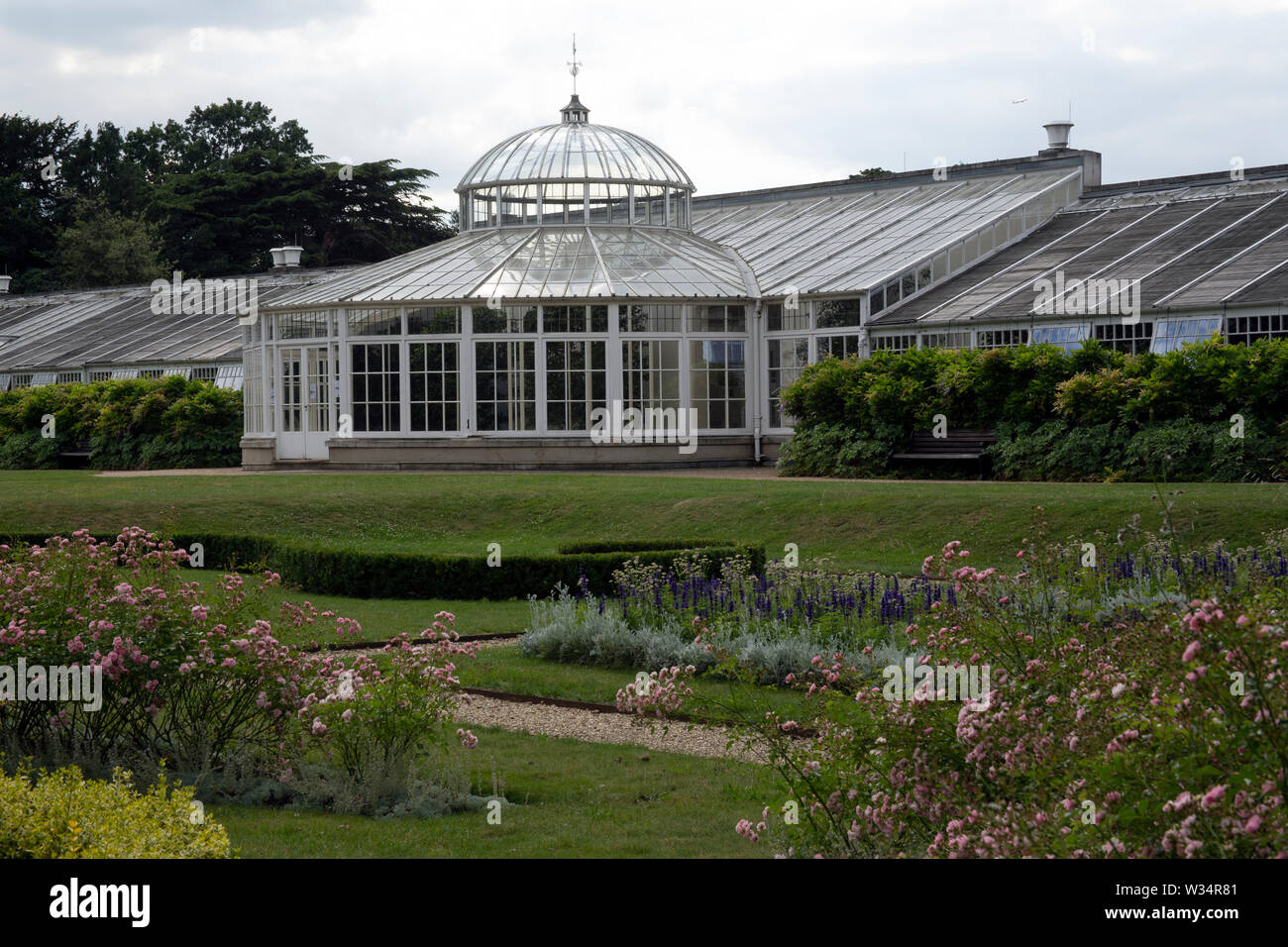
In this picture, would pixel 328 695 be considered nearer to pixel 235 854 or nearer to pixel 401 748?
pixel 401 748

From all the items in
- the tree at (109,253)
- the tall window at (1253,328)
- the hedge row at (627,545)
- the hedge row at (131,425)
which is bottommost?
the hedge row at (627,545)

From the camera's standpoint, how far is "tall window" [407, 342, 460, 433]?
96.1 ft

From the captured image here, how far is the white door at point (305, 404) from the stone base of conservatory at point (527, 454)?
0.69 metres

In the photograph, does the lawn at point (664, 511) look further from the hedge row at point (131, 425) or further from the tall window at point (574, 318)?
the hedge row at point (131, 425)

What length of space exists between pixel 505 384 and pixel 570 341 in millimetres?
1568

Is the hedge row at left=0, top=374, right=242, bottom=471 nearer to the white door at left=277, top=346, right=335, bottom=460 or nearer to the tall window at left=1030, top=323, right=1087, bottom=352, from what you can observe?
the white door at left=277, top=346, right=335, bottom=460

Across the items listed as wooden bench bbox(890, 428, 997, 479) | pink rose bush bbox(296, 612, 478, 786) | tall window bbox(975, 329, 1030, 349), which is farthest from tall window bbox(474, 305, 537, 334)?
pink rose bush bbox(296, 612, 478, 786)

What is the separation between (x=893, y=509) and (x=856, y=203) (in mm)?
19499

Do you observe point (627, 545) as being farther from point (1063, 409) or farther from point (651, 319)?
point (651, 319)

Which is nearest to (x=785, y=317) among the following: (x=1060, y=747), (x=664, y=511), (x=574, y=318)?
(x=574, y=318)

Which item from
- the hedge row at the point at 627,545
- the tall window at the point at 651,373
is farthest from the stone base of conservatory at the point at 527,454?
the hedge row at the point at 627,545

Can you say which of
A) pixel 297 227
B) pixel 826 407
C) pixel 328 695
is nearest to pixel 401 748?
pixel 328 695

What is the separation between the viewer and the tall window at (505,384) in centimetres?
2906

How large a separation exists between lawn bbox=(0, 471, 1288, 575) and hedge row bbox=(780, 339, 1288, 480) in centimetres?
184
